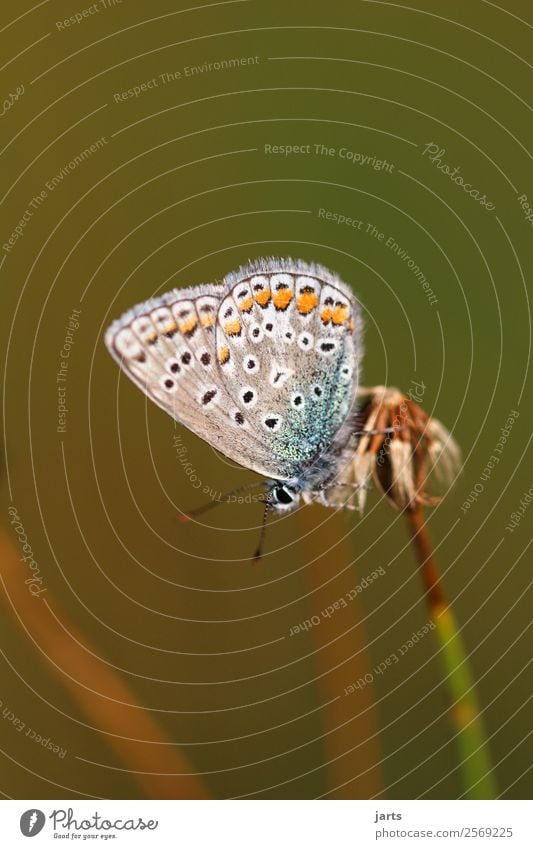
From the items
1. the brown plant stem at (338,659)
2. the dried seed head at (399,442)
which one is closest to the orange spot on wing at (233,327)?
the dried seed head at (399,442)

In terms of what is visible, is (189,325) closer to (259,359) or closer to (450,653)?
(259,359)

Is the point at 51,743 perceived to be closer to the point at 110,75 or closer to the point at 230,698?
the point at 230,698

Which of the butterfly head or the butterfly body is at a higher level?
the butterfly body

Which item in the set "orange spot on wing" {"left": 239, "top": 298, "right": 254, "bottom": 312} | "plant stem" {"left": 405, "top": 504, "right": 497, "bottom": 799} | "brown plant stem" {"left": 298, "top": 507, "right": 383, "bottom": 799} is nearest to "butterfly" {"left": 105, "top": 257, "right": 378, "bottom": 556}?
"orange spot on wing" {"left": 239, "top": 298, "right": 254, "bottom": 312}

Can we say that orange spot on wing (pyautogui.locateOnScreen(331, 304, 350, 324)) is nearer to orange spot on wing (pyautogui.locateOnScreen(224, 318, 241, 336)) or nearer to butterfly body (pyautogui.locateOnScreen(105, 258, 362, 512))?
butterfly body (pyautogui.locateOnScreen(105, 258, 362, 512))

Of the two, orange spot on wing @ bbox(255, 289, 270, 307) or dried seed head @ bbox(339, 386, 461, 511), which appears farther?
orange spot on wing @ bbox(255, 289, 270, 307)
